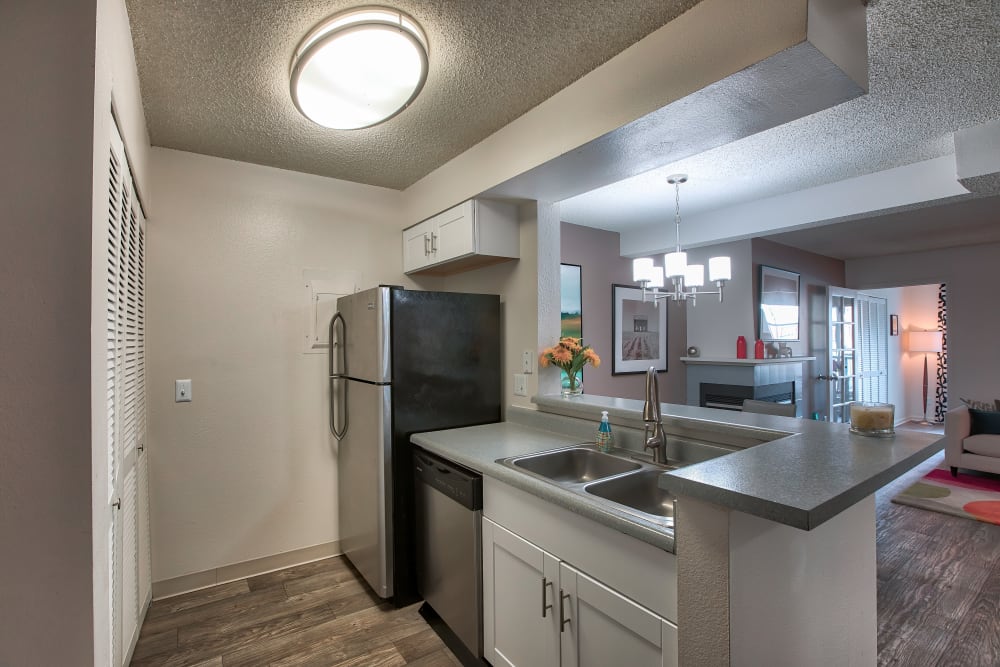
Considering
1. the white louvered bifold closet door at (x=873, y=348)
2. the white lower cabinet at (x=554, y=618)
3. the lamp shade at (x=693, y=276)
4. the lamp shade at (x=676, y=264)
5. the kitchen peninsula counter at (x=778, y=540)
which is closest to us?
the kitchen peninsula counter at (x=778, y=540)

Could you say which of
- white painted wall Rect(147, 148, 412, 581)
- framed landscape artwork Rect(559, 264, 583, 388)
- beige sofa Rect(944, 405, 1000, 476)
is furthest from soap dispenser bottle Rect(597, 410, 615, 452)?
beige sofa Rect(944, 405, 1000, 476)

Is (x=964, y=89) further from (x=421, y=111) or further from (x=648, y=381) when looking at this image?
(x=421, y=111)

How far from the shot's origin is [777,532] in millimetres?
1101

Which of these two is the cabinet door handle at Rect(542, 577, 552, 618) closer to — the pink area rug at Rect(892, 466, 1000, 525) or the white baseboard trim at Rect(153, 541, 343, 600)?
the white baseboard trim at Rect(153, 541, 343, 600)

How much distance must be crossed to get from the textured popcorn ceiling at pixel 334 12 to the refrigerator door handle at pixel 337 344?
96 centimetres

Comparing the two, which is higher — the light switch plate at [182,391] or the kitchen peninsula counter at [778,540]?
the light switch plate at [182,391]

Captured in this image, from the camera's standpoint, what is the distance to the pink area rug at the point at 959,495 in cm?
366

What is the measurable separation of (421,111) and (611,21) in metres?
0.94

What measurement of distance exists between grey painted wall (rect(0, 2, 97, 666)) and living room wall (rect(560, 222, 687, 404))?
3.64m

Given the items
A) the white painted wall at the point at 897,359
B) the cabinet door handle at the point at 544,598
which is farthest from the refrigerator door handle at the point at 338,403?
the white painted wall at the point at 897,359

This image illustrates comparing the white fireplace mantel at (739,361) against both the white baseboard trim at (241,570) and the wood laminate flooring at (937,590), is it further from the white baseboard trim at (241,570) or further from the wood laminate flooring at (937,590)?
the white baseboard trim at (241,570)

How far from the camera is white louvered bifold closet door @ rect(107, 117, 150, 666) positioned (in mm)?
1415

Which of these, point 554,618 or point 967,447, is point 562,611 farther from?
point 967,447

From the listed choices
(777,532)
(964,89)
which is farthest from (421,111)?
(964,89)
